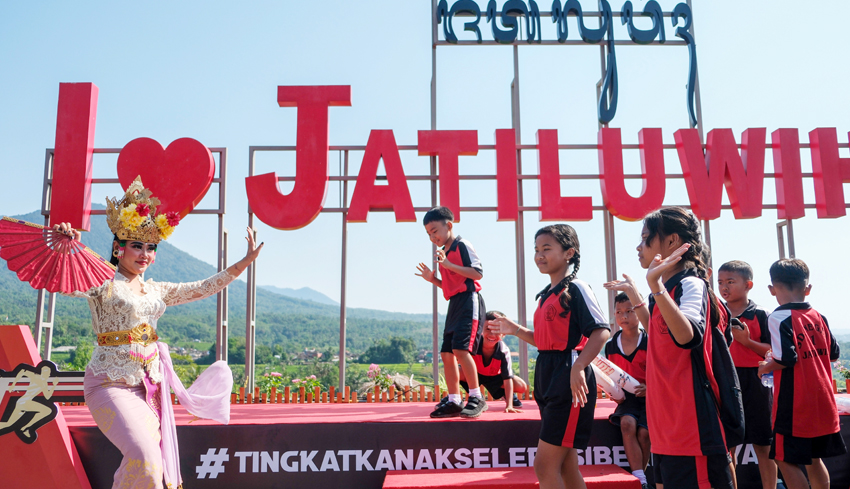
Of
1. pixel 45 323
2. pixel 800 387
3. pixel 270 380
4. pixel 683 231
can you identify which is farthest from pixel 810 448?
pixel 45 323

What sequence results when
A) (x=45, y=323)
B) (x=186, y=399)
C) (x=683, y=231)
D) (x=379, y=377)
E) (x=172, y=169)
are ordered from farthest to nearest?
1. (x=379, y=377)
2. (x=172, y=169)
3. (x=45, y=323)
4. (x=186, y=399)
5. (x=683, y=231)

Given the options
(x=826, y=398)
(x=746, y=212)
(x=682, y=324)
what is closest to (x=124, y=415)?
(x=682, y=324)

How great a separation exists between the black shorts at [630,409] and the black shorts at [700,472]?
1.77 metres

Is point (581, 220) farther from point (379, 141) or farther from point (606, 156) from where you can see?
point (379, 141)

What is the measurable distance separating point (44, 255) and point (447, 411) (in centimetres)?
276

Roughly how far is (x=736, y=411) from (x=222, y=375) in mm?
2834

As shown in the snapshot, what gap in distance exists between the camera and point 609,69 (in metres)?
8.12

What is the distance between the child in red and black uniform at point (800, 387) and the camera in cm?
329

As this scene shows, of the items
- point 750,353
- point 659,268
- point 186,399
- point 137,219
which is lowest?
point 186,399

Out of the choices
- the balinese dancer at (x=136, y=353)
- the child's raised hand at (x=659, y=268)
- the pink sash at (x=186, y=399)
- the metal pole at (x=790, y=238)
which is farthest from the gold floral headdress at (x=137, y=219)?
the metal pole at (x=790, y=238)

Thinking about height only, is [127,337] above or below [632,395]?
above

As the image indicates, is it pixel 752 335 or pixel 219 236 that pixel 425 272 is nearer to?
pixel 752 335

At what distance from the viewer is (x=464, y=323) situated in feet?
14.3

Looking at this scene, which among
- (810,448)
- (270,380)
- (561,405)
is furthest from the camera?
(270,380)
